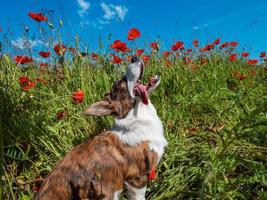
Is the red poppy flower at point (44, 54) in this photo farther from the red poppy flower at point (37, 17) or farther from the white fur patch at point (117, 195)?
the white fur patch at point (117, 195)

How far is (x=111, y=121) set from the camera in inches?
168

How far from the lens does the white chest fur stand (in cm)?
349

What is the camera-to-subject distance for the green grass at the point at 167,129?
11.0 feet

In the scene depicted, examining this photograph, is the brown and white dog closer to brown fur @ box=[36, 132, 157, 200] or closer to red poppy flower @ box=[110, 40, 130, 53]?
brown fur @ box=[36, 132, 157, 200]

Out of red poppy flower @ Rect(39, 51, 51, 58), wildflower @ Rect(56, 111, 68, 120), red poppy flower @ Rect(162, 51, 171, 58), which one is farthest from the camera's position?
red poppy flower @ Rect(162, 51, 171, 58)

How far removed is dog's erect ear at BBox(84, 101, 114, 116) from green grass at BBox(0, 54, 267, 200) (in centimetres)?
74

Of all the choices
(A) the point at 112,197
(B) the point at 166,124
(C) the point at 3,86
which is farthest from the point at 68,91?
(A) the point at 112,197

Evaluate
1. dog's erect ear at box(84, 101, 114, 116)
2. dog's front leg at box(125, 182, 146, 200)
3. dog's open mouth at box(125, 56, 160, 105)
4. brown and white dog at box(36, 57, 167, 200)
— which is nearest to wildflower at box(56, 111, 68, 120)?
brown and white dog at box(36, 57, 167, 200)

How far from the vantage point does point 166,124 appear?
14.5 feet

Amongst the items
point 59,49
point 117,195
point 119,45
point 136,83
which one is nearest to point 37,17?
point 59,49

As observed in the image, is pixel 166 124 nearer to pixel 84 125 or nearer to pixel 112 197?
pixel 84 125

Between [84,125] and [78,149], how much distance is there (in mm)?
907

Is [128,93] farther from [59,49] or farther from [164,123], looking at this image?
[59,49]

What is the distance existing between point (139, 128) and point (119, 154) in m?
0.27
